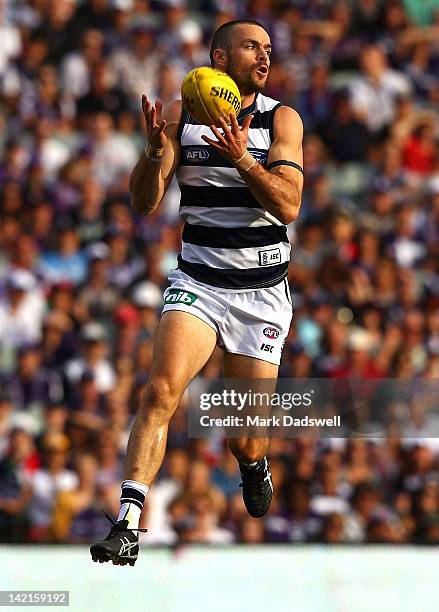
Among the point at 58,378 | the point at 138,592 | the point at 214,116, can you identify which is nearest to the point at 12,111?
the point at 58,378

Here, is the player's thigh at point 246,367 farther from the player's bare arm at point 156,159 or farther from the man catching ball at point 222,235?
the player's bare arm at point 156,159

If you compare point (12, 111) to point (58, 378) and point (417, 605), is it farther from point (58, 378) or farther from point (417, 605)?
point (417, 605)

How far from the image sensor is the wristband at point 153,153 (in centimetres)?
712

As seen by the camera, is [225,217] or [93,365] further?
[93,365]

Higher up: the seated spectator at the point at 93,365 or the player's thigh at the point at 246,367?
the seated spectator at the point at 93,365

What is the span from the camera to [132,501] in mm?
6891

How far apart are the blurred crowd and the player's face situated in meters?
5.04

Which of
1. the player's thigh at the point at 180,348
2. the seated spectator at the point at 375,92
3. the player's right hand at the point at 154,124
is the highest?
the seated spectator at the point at 375,92

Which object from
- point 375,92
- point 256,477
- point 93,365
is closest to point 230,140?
point 256,477

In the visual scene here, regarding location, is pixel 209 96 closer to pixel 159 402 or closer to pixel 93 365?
pixel 159 402

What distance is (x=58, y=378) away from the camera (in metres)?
12.7

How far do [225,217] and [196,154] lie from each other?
394 millimetres

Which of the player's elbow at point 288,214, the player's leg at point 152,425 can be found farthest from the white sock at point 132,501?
the player's elbow at point 288,214

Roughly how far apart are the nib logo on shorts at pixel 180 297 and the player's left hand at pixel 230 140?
931 millimetres
